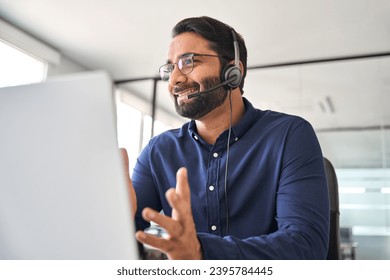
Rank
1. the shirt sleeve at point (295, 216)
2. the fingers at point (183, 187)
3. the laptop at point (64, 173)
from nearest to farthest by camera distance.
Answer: the laptop at point (64, 173)
the fingers at point (183, 187)
the shirt sleeve at point (295, 216)

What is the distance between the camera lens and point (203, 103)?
94 centimetres

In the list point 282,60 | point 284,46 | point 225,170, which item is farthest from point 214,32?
point 282,60

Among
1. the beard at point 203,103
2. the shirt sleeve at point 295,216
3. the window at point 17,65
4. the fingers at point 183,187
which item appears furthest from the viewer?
the window at point 17,65

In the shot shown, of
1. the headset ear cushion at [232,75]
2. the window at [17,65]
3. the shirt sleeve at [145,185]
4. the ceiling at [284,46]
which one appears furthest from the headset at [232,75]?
the window at [17,65]

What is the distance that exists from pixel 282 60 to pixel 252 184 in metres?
2.49

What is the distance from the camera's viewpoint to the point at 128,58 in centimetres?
324

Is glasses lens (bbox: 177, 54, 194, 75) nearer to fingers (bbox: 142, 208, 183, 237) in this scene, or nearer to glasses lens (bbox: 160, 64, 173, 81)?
glasses lens (bbox: 160, 64, 173, 81)

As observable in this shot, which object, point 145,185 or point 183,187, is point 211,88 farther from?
point 183,187

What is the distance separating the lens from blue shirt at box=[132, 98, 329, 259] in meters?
0.60

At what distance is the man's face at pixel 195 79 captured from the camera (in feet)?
3.12

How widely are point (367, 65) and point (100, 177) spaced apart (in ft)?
10.2

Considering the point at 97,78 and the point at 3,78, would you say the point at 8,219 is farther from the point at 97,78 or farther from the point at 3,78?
the point at 3,78

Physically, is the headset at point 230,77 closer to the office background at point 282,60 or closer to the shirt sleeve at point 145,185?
the shirt sleeve at point 145,185

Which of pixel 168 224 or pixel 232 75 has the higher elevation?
pixel 232 75
